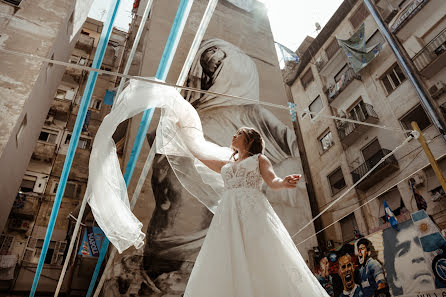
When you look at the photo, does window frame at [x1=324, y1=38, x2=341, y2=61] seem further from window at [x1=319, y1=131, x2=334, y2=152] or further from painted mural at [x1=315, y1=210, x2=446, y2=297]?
painted mural at [x1=315, y1=210, x2=446, y2=297]

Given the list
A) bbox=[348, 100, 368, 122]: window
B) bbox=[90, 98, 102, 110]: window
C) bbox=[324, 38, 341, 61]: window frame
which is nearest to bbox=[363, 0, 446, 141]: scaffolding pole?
bbox=[348, 100, 368, 122]: window

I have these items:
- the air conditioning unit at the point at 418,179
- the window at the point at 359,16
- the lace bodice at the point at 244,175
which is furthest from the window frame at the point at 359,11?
the lace bodice at the point at 244,175

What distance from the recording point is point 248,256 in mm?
1817

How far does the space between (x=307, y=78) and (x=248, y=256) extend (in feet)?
57.5

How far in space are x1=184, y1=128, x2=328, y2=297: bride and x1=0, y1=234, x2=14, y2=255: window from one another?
12278 millimetres

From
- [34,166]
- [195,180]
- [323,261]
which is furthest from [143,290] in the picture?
[34,166]

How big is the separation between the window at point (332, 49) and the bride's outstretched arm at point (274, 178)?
15560mm

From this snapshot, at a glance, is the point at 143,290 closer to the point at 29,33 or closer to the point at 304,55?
the point at 29,33

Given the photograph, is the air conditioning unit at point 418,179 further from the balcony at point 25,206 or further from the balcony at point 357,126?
the balcony at point 25,206

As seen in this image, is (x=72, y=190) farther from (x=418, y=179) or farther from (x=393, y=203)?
(x=418, y=179)

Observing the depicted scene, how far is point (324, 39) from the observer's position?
16.7 metres

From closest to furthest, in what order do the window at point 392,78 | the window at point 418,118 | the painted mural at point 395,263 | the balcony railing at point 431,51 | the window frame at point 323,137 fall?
the painted mural at point 395,263
the balcony railing at point 431,51
the window at point 418,118
the window at point 392,78
the window frame at point 323,137

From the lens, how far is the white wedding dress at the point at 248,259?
165 centimetres

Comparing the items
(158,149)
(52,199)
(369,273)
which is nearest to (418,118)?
(369,273)
